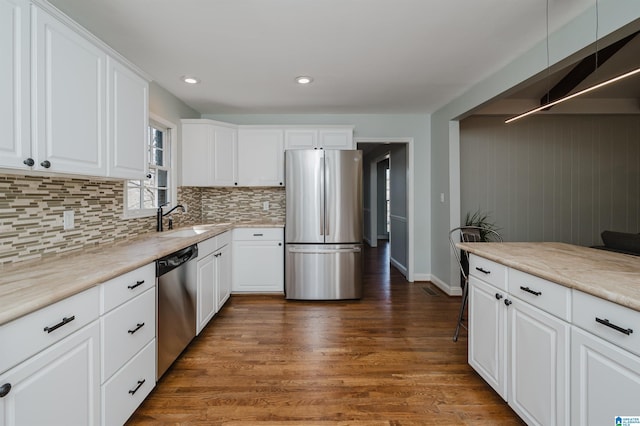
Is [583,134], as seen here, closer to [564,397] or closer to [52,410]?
[564,397]

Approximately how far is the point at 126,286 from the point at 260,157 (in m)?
2.74

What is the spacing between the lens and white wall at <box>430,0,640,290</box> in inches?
69.7

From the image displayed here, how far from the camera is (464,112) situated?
137 inches

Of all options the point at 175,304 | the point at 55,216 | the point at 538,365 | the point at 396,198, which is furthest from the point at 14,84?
the point at 396,198

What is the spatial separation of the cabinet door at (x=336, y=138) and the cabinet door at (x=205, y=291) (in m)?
2.05

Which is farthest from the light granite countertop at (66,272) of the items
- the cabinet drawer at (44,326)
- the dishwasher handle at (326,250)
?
the dishwasher handle at (326,250)

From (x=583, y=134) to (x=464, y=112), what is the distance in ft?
8.59

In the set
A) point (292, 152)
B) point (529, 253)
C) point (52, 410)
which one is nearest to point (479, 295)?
point (529, 253)

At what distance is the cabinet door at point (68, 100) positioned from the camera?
1380mm

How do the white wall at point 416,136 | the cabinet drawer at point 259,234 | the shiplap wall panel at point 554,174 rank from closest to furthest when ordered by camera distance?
the cabinet drawer at point 259,234 → the white wall at point 416,136 → the shiplap wall panel at point 554,174

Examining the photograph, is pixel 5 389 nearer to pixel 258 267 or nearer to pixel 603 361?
pixel 603 361

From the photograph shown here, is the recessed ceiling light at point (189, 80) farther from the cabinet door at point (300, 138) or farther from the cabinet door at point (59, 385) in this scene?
the cabinet door at point (59, 385)

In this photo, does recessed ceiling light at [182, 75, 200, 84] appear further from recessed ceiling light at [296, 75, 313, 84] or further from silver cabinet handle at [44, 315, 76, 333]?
silver cabinet handle at [44, 315, 76, 333]

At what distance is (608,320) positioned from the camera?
3.55ft
